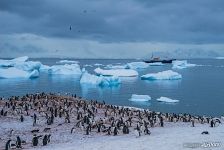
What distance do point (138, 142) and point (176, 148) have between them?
2.30 metres

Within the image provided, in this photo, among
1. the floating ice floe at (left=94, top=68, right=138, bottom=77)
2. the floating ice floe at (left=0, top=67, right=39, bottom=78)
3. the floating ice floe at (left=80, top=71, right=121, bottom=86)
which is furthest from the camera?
the floating ice floe at (left=94, top=68, right=138, bottom=77)

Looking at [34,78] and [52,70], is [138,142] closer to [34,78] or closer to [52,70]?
[34,78]

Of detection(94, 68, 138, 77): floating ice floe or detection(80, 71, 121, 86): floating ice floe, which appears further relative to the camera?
detection(94, 68, 138, 77): floating ice floe

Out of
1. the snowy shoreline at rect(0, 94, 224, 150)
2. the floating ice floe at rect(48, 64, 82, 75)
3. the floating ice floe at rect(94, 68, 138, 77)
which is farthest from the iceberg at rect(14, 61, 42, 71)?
the snowy shoreline at rect(0, 94, 224, 150)

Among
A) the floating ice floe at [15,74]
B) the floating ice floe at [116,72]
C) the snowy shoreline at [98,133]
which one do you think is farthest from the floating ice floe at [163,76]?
the snowy shoreline at [98,133]

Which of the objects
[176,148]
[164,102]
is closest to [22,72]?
[164,102]

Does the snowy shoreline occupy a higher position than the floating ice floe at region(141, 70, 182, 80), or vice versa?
the floating ice floe at region(141, 70, 182, 80)

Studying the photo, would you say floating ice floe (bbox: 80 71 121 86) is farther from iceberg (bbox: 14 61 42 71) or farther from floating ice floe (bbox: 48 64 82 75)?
floating ice floe (bbox: 48 64 82 75)

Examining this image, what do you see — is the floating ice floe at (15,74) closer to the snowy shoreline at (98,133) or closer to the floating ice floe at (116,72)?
the floating ice floe at (116,72)

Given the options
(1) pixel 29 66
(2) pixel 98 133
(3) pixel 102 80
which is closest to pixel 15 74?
(1) pixel 29 66

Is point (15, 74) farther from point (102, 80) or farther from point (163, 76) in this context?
point (163, 76)

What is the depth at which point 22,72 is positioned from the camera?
3378 inches

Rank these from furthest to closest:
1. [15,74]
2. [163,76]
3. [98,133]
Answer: [15,74] < [163,76] < [98,133]

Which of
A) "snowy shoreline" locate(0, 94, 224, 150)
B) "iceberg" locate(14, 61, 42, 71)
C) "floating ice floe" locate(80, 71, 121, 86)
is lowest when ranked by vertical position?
"snowy shoreline" locate(0, 94, 224, 150)
